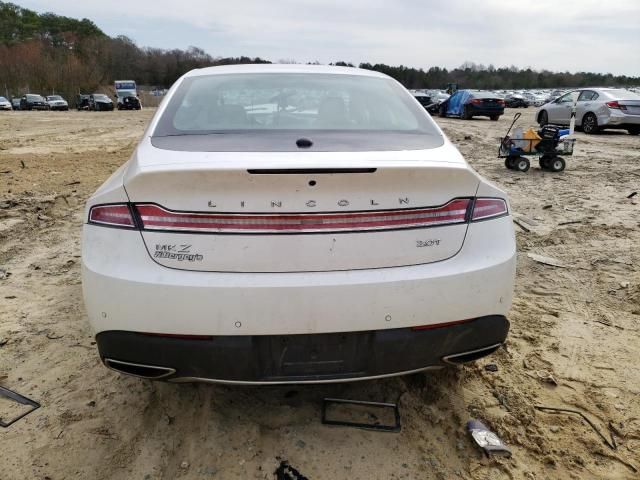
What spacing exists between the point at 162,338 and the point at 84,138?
15626 millimetres

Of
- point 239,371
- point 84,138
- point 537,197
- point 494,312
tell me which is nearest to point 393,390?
point 494,312

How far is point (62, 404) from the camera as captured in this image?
8.27 feet

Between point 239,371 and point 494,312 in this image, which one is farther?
point 494,312

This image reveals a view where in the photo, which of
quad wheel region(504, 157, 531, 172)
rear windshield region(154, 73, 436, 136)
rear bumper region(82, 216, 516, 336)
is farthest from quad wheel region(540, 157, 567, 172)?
rear bumper region(82, 216, 516, 336)

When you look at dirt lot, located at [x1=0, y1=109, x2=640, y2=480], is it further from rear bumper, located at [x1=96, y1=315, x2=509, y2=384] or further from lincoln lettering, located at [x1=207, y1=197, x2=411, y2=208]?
lincoln lettering, located at [x1=207, y1=197, x2=411, y2=208]

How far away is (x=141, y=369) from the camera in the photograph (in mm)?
2006

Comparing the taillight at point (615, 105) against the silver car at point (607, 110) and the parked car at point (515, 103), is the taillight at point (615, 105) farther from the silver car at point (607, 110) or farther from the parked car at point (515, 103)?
the parked car at point (515, 103)

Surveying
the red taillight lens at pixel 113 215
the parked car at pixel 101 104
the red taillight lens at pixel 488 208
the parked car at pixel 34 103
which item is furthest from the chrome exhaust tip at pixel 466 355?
the parked car at pixel 34 103

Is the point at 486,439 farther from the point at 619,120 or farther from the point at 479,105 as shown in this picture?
the point at 479,105

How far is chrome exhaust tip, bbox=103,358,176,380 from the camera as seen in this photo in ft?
6.49

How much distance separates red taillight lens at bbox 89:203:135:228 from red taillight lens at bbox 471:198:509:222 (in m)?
1.39

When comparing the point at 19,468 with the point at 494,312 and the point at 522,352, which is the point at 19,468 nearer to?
the point at 494,312

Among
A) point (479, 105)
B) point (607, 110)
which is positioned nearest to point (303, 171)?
point (607, 110)

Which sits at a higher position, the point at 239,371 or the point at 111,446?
the point at 239,371
